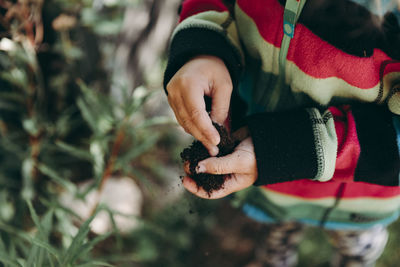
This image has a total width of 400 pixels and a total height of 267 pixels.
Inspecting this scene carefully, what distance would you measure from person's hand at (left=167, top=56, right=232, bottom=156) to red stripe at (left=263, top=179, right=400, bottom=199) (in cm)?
36

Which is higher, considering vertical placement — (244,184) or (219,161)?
(219,161)

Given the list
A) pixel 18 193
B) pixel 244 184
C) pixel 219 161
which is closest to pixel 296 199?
pixel 244 184

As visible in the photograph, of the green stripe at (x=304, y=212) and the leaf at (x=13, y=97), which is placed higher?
the leaf at (x=13, y=97)

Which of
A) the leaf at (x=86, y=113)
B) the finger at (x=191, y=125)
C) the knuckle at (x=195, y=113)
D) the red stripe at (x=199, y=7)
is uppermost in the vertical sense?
the red stripe at (x=199, y=7)

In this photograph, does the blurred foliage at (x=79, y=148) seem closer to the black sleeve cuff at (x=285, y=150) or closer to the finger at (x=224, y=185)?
the finger at (x=224, y=185)

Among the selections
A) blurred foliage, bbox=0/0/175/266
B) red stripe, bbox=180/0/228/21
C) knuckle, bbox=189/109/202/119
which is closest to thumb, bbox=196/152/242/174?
knuckle, bbox=189/109/202/119

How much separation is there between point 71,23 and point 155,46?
55cm

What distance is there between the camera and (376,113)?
0.83 metres

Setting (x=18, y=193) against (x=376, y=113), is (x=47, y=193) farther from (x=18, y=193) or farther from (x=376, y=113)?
(x=376, y=113)

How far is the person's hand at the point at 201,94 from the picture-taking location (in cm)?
77

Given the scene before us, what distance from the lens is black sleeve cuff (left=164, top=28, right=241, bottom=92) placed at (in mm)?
867

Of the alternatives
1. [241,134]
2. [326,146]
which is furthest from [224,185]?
[326,146]

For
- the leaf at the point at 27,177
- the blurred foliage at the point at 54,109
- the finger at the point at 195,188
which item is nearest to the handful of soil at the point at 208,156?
the finger at the point at 195,188

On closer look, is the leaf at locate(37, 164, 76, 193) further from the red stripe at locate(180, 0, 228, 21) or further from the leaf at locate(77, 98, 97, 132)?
the red stripe at locate(180, 0, 228, 21)
